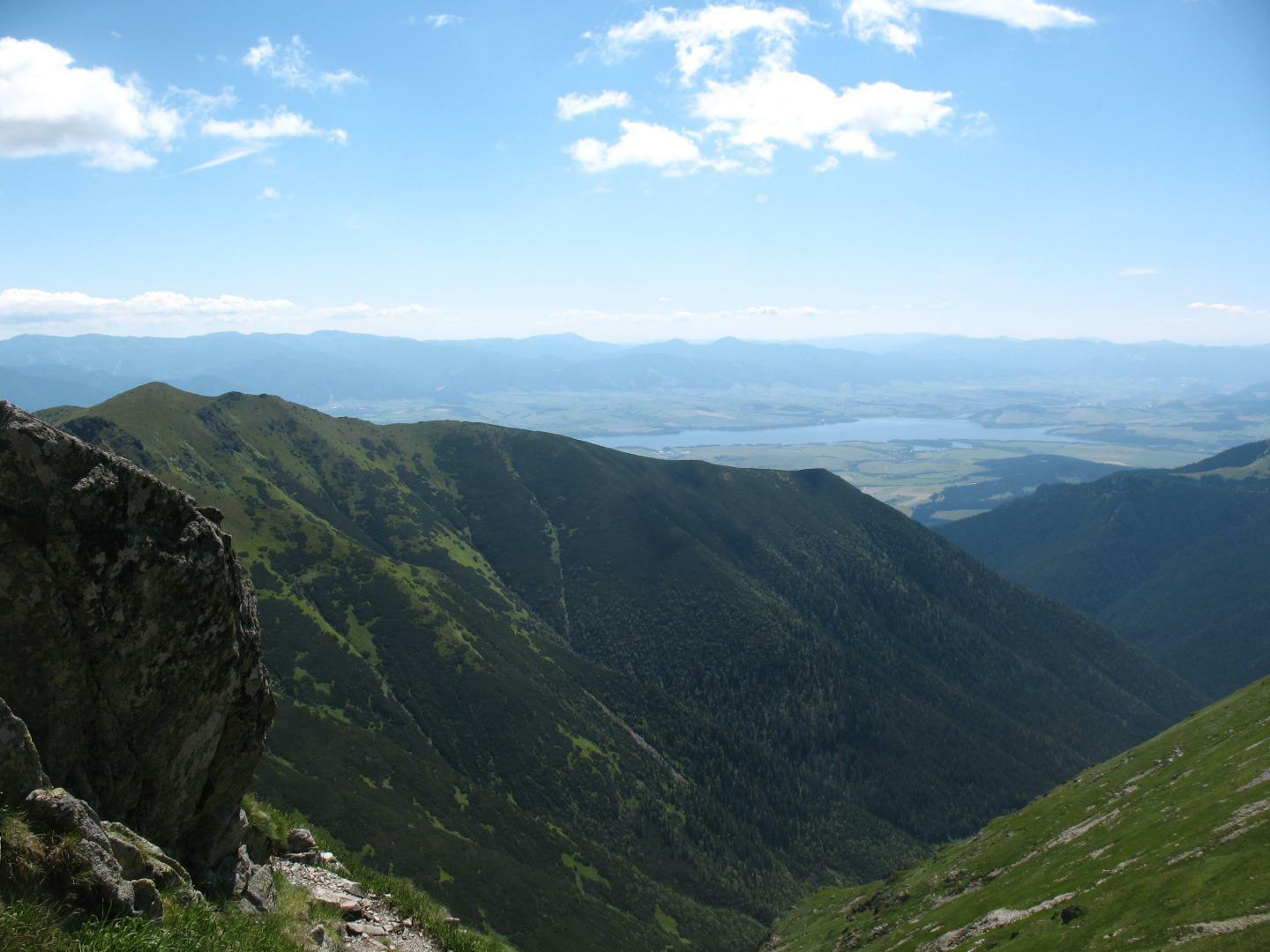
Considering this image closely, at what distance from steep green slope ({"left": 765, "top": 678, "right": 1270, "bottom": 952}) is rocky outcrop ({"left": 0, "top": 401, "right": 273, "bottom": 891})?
3893 centimetres

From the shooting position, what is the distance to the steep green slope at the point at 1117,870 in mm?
35344

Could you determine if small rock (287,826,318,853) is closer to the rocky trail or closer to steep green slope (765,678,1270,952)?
the rocky trail

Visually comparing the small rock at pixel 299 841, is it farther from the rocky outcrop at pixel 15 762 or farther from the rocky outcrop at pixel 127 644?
the rocky outcrop at pixel 15 762

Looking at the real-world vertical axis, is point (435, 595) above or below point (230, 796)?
below

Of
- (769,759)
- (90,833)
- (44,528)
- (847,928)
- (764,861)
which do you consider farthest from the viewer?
(769,759)

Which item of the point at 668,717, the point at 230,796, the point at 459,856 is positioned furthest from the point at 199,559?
the point at 668,717

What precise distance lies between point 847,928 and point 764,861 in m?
84.1

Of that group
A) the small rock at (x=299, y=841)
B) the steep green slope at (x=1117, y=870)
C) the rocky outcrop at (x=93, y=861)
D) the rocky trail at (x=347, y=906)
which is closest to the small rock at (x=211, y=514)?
the rocky outcrop at (x=93, y=861)

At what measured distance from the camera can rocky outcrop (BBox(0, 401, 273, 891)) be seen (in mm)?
17328

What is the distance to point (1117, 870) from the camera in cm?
4806

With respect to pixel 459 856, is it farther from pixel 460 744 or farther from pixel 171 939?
pixel 171 939

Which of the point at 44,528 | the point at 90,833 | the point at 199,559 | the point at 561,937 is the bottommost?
the point at 561,937

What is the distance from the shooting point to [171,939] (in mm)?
12680

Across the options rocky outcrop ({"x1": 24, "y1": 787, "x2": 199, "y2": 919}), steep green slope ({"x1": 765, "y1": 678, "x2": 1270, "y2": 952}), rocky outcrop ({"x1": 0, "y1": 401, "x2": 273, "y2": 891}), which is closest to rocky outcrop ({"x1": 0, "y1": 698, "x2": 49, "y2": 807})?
rocky outcrop ({"x1": 24, "y1": 787, "x2": 199, "y2": 919})
